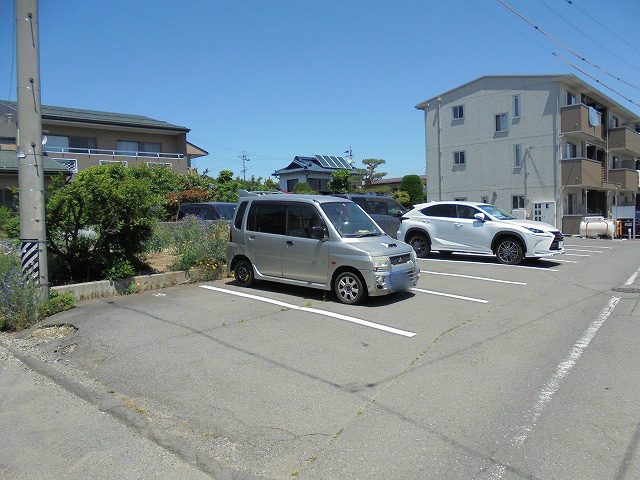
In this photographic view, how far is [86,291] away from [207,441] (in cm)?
593

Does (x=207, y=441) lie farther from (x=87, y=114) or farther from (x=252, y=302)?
(x=87, y=114)

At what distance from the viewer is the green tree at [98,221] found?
908cm

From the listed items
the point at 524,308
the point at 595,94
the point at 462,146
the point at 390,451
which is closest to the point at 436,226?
the point at 524,308

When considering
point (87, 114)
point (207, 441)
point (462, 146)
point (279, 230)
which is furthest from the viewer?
point (462, 146)

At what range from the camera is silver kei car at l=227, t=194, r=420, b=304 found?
8.59 metres

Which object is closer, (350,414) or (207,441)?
(207,441)

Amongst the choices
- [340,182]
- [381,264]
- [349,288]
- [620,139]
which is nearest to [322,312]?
[349,288]

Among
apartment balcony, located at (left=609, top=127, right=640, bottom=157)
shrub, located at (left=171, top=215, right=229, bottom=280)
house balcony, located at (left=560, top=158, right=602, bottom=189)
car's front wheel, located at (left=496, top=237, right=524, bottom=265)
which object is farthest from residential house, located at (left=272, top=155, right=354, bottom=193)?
shrub, located at (left=171, top=215, right=229, bottom=280)

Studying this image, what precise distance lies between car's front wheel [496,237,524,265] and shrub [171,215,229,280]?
24.9 feet

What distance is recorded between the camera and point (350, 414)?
4.56 metres

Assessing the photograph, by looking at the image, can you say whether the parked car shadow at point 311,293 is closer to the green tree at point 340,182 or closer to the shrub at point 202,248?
the shrub at point 202,248

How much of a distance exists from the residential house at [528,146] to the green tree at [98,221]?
27.3m

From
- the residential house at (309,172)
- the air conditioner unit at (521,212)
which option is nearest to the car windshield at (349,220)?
the air conditioner unit at (521,212)

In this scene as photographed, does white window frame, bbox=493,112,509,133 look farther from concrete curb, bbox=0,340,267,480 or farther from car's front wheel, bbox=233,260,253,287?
concrete curb, bbox=0,340,267,480
